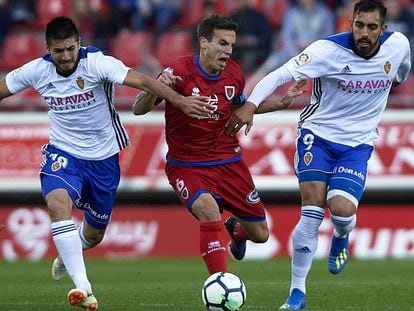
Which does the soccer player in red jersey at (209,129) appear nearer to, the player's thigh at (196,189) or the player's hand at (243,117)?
the player's thigh at (196,189)

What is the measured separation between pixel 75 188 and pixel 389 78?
122 inches

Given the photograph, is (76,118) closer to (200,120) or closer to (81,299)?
(200,120)

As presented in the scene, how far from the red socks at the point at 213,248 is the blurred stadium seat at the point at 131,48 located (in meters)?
9.16

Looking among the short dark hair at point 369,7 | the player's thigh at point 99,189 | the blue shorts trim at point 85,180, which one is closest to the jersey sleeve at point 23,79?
the blue shorts trim at point 85,180

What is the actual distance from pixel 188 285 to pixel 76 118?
10.4ft

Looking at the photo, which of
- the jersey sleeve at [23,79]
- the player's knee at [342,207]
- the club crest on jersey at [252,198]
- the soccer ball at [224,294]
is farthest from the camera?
the club crest on jersey at [252,198]

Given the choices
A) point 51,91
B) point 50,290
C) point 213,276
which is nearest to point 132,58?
point 50,290

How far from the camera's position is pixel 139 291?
40.8 ft

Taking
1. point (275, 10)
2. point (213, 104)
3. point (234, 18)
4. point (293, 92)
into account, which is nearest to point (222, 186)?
point (213, 104)

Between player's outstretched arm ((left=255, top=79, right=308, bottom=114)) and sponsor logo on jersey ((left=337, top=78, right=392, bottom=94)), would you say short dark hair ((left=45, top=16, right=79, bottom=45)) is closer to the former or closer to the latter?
player's outstretched arm ((left=255, top=79, right=308, bottom=114))

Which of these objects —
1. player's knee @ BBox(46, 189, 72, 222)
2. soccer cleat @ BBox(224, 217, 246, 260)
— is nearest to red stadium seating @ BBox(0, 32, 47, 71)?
soccer cleat @ BBox(224, 217, 246, 260)

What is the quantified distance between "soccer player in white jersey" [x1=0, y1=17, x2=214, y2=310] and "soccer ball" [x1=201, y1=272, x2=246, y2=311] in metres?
1.22

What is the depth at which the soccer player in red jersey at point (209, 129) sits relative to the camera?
1060cm

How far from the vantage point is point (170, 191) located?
1809 centimetres
